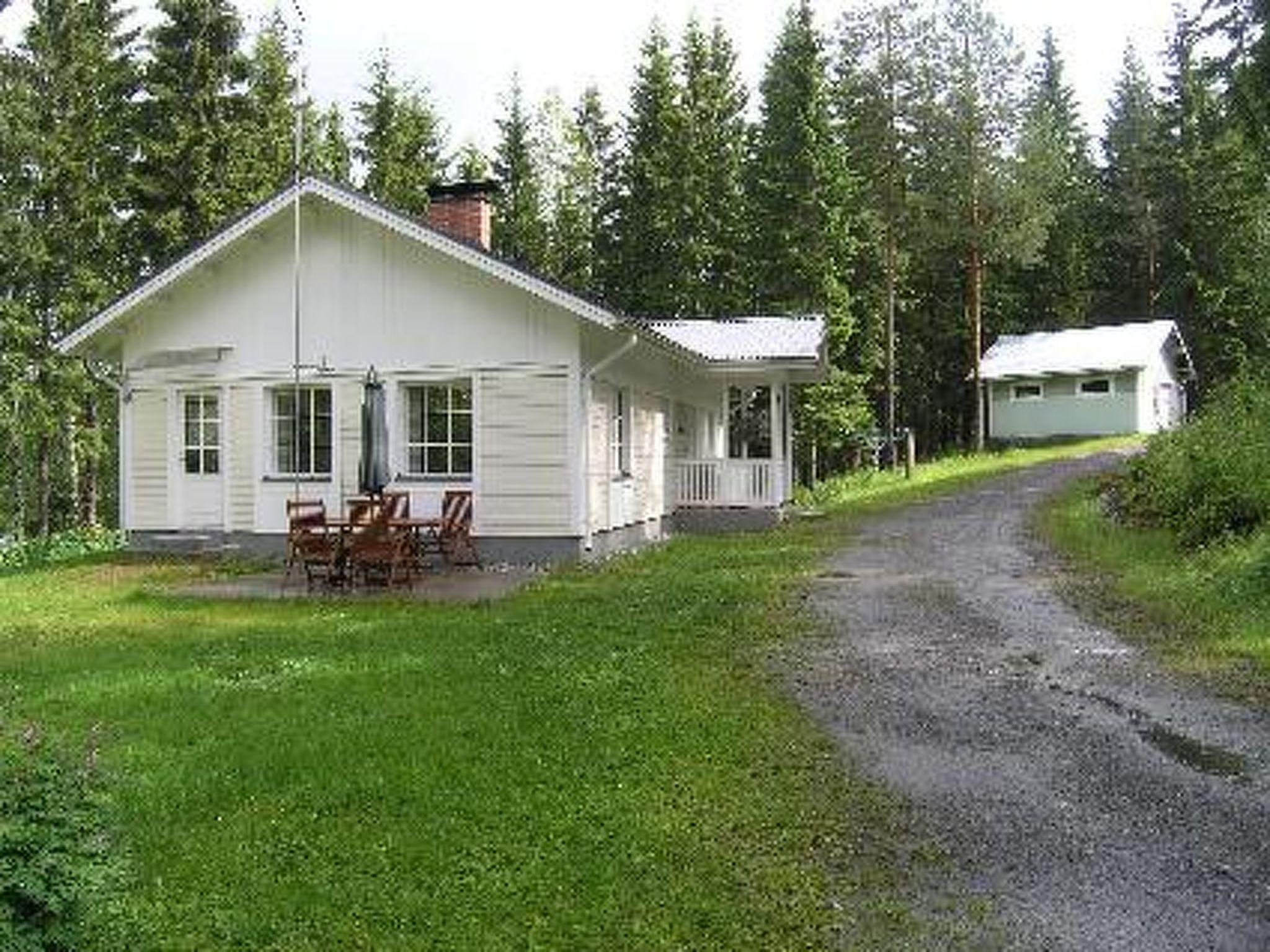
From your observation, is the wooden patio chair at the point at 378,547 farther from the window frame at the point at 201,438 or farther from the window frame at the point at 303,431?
the window frame at the point at 201,438

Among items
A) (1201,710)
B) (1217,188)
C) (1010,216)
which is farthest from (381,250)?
(1217,188)

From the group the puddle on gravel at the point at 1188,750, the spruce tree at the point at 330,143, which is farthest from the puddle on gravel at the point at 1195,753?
the spruce tree at the point at 330,143

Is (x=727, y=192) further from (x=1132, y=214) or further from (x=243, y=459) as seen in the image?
(x=243, y=459)

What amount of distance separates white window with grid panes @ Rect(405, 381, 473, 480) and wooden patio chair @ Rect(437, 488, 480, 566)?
1.66ft

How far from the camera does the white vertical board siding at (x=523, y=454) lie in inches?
648

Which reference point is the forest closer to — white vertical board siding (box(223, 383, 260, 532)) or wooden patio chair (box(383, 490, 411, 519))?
white vertical board siding (box(223, 383, 260, 532))

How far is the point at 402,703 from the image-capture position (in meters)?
8.02

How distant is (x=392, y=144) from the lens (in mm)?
41250

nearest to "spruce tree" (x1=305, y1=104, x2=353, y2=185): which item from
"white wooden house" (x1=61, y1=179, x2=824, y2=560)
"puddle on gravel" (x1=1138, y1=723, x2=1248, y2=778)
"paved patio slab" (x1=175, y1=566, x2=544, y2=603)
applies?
"white wooden house" (x1=61, y1=179, x2=824, y2=560)

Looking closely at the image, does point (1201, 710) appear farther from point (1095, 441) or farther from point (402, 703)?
point (1095, 441)

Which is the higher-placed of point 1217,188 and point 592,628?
point 1217,188

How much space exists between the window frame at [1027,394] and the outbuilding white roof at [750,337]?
17.4 metres

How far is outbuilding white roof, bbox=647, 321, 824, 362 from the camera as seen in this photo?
22000mm

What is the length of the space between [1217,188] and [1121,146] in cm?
755
